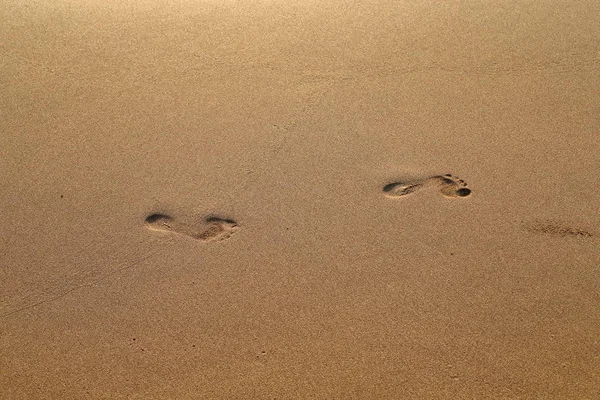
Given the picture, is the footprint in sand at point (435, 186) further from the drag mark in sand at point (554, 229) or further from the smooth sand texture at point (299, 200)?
the drag mark in sand at point (554, 229)

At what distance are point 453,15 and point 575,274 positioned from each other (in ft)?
10.2

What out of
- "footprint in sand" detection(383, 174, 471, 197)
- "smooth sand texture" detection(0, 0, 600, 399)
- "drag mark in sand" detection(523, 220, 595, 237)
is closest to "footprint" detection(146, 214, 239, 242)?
"smooth sand texture" detection(0, 0, 600, 399)

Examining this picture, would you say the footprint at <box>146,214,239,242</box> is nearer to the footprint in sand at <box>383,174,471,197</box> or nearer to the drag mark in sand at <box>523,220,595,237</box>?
the footprint in sand at <box>383,174,471,197</box>

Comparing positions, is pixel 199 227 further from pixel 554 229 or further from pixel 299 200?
pixel 554 229

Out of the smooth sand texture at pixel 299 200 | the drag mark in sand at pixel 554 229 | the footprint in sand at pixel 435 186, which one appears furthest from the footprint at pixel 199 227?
the drag mark in sand at pixel 554 229

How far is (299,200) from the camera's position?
388 cm

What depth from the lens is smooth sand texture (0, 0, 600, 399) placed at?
10.2ft

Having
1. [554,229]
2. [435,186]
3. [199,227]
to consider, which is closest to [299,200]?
[199,227]

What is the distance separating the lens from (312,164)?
412 centimetres

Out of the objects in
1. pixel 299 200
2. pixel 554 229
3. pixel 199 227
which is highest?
pixel 299 200

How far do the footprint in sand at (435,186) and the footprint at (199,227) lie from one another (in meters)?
1.17

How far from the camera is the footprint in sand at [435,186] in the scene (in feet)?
12.6

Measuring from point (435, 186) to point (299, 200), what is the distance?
3.25 ft

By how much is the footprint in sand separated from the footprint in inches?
45.9
